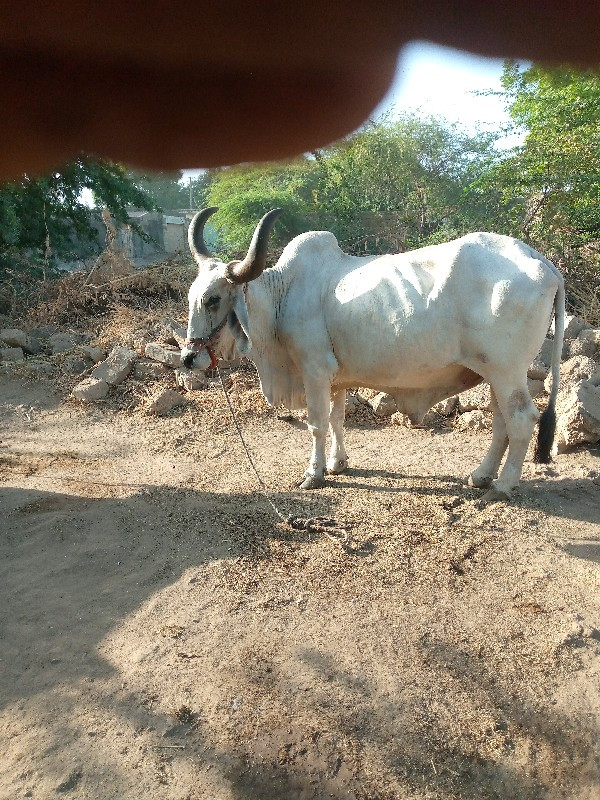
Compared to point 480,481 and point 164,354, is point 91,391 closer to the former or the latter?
point 164,354

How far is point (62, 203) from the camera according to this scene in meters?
1.05

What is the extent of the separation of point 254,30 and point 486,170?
7.24 meters

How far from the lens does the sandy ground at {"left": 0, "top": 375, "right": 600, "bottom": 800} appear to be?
6.54ft

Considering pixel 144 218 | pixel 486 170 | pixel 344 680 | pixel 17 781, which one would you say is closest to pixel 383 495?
pixel 344 680

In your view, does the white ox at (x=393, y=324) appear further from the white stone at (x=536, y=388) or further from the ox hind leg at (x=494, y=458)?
the white stone at (x=536, y=388)

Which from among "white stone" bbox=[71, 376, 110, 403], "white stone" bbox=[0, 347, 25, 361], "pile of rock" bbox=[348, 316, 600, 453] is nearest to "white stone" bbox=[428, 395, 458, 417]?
"pile of rock" bbox=[348, 316, 600, 453]

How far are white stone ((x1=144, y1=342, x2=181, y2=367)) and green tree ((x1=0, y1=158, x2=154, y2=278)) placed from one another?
606cm

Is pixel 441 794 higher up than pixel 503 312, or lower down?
lower down

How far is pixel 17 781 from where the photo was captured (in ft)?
6.35

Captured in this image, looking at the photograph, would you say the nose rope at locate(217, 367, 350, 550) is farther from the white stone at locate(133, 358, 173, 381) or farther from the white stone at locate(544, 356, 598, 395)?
the white stone at locate(133, 358, 173, 381)

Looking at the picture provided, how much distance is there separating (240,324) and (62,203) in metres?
3.00

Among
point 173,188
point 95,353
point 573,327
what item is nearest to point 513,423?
point 573,327

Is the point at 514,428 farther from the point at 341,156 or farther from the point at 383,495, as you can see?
the point at 341,156

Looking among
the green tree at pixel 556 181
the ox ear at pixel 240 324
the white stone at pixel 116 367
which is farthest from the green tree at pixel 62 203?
the white stone at pixel 116 367
